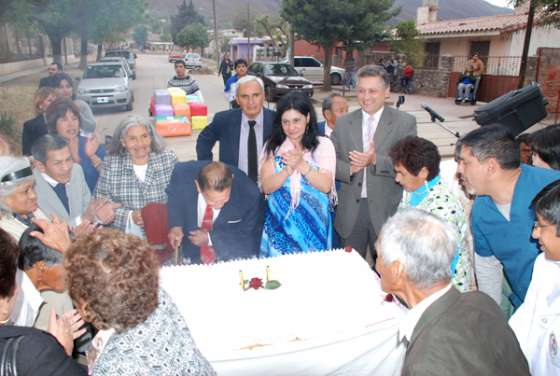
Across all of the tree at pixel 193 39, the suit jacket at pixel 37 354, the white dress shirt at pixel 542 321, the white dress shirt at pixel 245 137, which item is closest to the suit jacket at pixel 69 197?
the white dress shirt at pixel 245 137

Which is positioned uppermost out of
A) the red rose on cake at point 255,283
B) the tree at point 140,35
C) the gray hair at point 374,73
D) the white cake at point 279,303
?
the tree at point 140,35

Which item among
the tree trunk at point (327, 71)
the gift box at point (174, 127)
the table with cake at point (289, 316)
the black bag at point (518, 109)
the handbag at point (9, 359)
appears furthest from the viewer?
the tree trunk at point (327, 71)

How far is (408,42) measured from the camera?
22.6 metres

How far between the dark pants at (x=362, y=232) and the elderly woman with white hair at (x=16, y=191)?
2.27 meters

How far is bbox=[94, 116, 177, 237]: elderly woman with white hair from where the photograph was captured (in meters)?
3.41

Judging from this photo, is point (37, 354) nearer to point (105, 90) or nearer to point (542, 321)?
point (542, 321)

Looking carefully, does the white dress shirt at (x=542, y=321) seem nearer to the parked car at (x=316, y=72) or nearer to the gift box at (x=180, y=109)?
the gift box at (x=180, y=109)

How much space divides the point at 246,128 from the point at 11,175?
186cm

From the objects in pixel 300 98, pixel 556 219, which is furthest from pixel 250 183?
pixel 556 219

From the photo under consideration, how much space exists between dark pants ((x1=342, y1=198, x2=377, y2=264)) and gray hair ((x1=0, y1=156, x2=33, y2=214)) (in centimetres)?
230

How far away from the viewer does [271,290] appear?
2520 millimetres

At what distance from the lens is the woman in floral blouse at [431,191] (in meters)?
2.64

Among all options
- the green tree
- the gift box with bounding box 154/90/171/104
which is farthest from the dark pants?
the green tree

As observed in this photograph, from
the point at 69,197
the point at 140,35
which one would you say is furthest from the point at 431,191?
the point at 140,35
